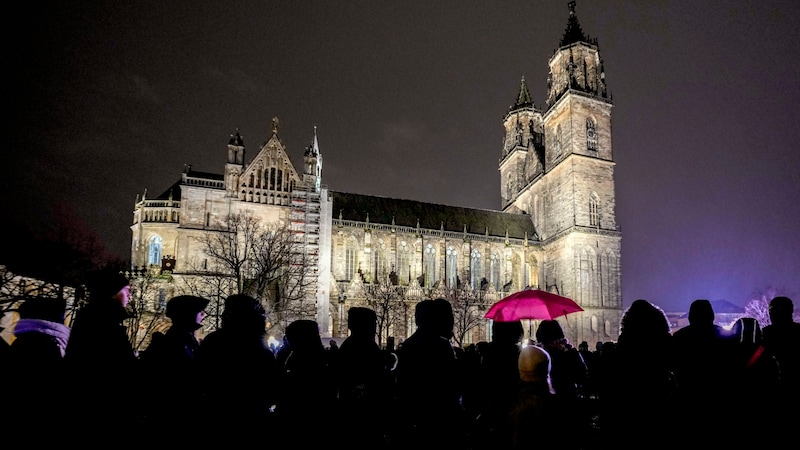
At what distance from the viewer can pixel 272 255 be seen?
3506 cm

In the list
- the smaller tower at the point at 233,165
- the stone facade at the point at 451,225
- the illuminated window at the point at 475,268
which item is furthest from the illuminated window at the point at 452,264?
the smaller tower at the point at 233,165

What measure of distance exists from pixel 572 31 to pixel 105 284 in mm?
61284

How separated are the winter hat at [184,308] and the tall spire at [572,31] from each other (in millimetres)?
58060

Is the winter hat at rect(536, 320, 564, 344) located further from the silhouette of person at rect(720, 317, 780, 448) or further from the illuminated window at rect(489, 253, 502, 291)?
the illuminated window at rect(489, 253, 502, 291)

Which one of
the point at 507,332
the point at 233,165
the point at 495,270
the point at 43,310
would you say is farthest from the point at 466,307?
the point at 43,310

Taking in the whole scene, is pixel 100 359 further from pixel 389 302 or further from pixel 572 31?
pixel 572 31

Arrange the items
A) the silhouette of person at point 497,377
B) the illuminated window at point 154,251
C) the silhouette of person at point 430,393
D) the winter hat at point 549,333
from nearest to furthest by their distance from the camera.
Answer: the silhouette of person at point 430,393, the silhouette of person at point 497,377, the winter hat at point 549,333, the illuminated window at point 154,251

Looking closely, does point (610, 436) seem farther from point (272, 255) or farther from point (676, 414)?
point (272, 255)

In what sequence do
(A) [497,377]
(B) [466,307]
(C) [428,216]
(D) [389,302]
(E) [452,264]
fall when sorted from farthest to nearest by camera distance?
(C) [428,216] → (E) [452,264] → (D) [389,302] → (B) [466,307] → (A) [497,377]

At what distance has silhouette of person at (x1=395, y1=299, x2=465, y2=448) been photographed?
15.9ft

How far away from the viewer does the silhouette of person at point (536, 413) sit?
12.2ft

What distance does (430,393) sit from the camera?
4.88m

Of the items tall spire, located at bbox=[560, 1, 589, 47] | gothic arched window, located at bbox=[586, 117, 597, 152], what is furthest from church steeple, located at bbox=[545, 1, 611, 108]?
gothic arched window, located at bbox=[586, 117, 597, 152]

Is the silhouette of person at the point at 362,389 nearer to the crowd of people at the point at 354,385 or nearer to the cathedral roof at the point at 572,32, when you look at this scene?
the crowd of people at the point at 354,385
